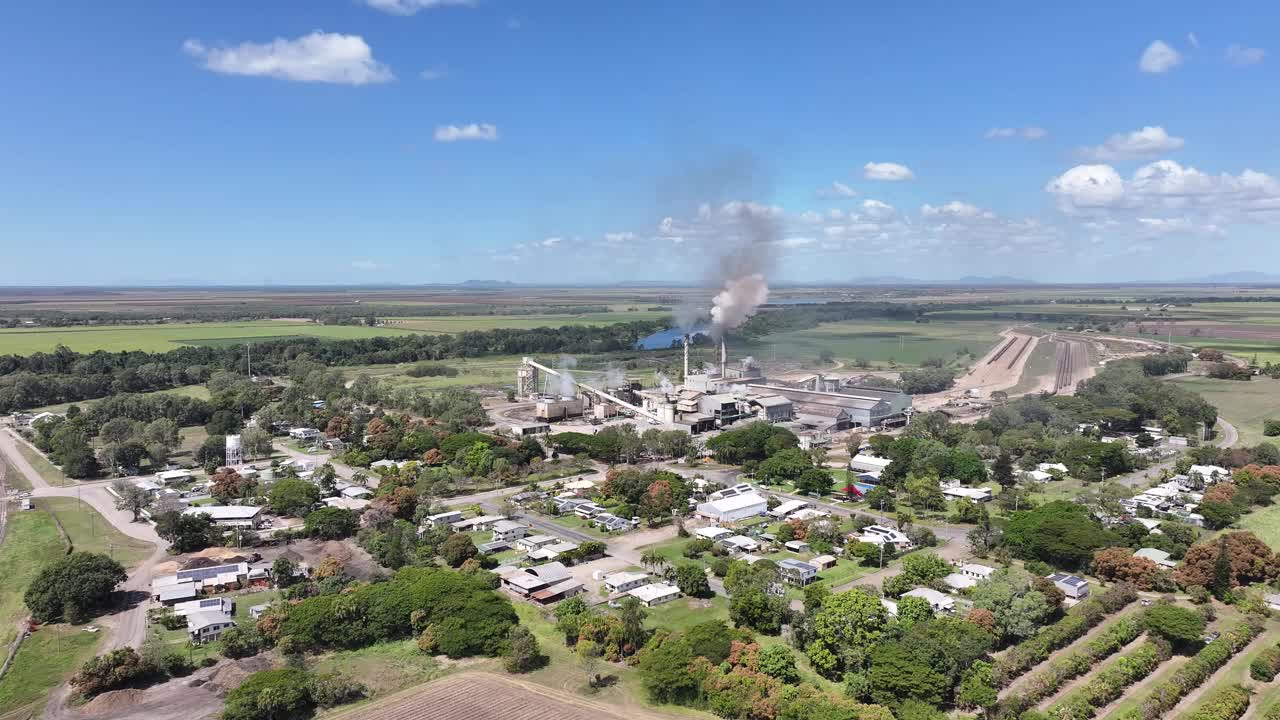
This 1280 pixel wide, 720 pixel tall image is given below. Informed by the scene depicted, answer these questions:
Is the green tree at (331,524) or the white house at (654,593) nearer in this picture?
the white house at (654,593)

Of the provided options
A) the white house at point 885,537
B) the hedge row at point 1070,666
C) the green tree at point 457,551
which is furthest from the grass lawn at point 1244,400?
the green tree at point 457,551

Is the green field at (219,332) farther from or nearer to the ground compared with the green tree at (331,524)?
farther from the ground

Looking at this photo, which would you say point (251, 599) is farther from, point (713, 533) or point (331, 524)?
point (713, 533)

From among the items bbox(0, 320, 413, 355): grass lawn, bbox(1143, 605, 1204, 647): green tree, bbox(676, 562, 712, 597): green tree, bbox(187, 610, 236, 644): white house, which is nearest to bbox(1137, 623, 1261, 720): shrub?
bbox(1143, 605, 1204, 647): green tree

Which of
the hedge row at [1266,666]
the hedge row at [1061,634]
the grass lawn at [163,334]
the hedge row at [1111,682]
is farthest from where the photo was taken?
the grass lawn at [163,334]

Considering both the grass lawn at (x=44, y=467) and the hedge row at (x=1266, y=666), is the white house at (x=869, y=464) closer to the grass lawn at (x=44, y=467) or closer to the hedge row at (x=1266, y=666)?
the hedge row at (x=1266, y=666)

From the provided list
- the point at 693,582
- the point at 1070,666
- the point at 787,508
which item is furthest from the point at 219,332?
the point at 1070,666
